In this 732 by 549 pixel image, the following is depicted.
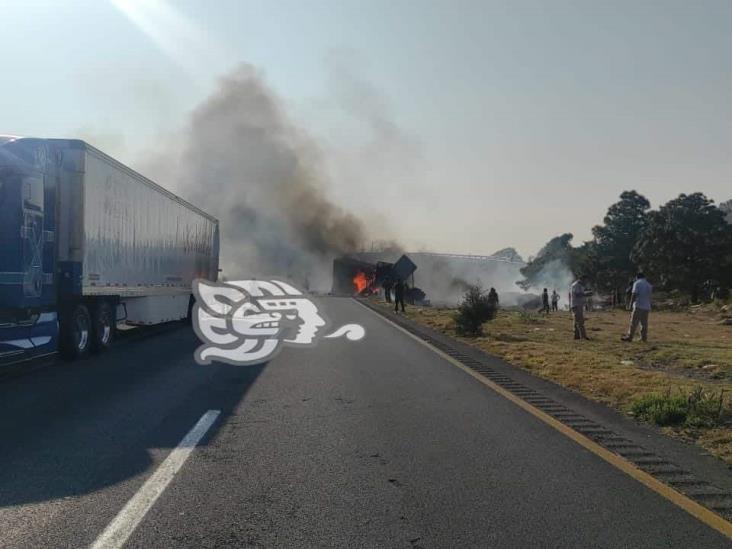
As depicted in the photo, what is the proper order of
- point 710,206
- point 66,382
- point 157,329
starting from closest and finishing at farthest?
point 66,382, point 157,329, point 710,206

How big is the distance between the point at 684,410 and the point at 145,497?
226 inches

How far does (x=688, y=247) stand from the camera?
4197cm

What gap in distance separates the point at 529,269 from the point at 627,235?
107 ft

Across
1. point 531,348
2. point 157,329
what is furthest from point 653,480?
point 157,329

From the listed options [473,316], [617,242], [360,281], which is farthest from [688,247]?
[473,316]

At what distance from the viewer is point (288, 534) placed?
4.26m

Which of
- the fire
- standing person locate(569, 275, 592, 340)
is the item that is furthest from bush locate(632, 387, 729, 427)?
the fire

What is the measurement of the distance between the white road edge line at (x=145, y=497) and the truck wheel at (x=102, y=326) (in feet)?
24.7

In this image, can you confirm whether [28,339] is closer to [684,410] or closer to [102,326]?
[102,326]

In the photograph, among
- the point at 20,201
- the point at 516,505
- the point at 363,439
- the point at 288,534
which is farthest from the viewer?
the point at 20,201

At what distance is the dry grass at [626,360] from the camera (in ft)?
31.2

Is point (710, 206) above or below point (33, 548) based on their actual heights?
above

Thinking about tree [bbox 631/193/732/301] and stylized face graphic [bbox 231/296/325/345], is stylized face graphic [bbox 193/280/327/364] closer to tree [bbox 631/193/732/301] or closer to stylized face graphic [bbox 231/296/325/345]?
stylized face graphic [bbox 231/296/325/345]

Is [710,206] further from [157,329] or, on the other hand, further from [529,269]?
[529,269]
